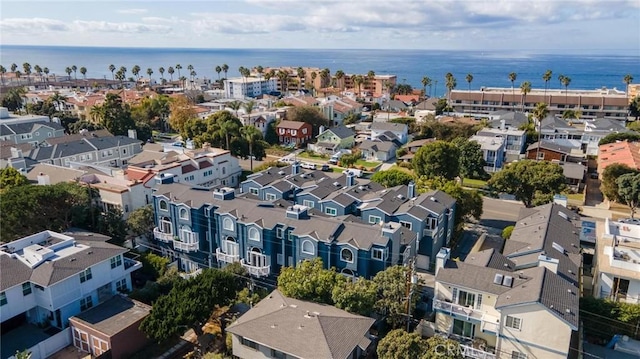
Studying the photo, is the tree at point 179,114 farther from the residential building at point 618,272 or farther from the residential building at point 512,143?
the residential building at point 618,272

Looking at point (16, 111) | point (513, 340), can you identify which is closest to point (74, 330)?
point (513, 340)

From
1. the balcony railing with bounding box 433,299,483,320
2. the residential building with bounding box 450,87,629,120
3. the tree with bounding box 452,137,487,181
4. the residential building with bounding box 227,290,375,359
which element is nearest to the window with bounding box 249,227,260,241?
the residential building with bounding box 227,290,375,359

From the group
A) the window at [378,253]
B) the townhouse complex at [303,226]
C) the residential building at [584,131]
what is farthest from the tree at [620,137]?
the window at [378,253]

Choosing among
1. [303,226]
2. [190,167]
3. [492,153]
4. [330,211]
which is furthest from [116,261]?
[492,153]

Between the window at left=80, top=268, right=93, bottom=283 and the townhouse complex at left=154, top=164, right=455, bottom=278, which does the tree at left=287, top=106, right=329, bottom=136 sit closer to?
the townhouse complex at left=154, top=164, right=455, bottom=278

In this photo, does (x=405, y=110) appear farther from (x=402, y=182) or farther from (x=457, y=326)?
(x=457, y=326)
